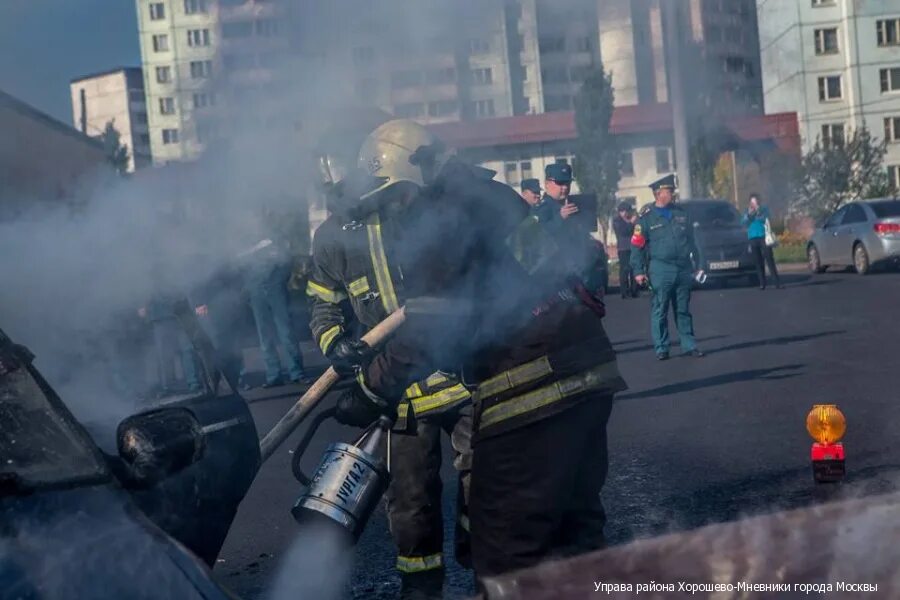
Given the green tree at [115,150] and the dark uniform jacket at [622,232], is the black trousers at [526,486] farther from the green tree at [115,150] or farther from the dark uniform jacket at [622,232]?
the dark uniform jacket at [622,232]

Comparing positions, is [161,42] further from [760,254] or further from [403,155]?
[760,254]

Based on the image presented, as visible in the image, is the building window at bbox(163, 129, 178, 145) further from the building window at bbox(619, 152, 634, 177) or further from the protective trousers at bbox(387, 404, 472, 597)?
the building window at bbox(619, 152, 634, 177)

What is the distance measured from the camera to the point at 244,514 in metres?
7.21

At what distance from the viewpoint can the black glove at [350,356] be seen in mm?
Answer: 4328

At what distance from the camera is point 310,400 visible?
4.21m

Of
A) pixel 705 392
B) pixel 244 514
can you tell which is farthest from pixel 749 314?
pixel 244 514

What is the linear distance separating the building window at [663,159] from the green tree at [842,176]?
2002cm

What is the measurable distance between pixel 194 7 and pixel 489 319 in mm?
1568

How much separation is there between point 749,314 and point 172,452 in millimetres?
15321

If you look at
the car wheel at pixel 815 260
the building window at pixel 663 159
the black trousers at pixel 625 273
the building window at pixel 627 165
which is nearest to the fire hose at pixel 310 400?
the building window at pixel 627 165

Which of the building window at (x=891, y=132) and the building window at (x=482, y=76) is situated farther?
the building window at (x=891, y=132)

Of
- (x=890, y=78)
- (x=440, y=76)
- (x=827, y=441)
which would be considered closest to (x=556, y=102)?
(x=440, y=76)

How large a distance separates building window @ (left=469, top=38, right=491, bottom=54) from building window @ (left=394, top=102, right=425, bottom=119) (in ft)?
1.06

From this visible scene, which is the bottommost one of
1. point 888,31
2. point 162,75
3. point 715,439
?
point 715,439
